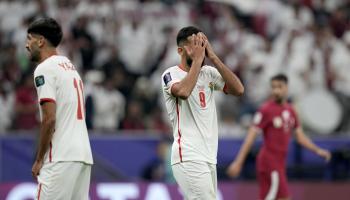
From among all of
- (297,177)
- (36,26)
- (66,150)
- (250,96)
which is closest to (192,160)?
(66,150)

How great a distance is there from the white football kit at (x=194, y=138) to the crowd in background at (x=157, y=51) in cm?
757

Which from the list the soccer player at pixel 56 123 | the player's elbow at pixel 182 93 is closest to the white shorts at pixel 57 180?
the soccer player at pixel 56 123

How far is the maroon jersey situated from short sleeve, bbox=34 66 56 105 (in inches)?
203

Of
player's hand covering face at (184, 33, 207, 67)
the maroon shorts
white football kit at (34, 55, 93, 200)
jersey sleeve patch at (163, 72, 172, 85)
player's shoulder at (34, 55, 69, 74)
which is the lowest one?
the maroon shorts

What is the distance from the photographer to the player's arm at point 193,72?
8.01 metres

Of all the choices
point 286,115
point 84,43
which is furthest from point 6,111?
point 286,115

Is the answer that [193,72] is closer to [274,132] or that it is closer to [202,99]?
[202,99]

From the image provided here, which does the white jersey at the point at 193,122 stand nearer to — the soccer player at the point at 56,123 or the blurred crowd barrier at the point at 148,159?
the soccer player at the point at 56,123

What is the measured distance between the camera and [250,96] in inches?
695

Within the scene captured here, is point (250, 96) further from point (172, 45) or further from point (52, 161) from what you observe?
point (52, 161)

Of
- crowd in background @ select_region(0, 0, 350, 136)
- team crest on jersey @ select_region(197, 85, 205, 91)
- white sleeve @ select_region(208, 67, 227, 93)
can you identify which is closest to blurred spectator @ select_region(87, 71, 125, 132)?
crowd in background @ select_region(0, 0, 350, 136)

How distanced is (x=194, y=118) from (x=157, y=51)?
9.99 m

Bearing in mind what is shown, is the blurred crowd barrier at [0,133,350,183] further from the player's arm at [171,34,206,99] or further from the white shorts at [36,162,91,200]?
the white shorts at [36,162,91,200]

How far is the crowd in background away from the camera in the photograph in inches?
651
